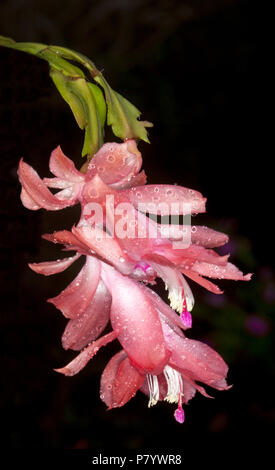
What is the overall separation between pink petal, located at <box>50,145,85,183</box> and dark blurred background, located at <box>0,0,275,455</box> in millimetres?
231

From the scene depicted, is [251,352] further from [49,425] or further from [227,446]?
[49,425]

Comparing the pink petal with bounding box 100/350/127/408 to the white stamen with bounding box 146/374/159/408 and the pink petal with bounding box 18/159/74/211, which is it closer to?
the white stamen with bounding box 146/374/159/408

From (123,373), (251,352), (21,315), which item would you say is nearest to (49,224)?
(251,352)

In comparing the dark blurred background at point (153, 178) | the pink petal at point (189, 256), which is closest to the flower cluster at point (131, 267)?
the pink petal at point (189, 256)

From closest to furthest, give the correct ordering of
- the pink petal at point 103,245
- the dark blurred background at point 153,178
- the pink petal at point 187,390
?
the pink petal at point 103,245, the pink petal at point 187,390, the dark blurred background at point 153,178

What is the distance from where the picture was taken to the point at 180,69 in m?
2.65

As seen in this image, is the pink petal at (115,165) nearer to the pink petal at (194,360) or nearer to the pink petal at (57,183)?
the pink petal at (57,183)

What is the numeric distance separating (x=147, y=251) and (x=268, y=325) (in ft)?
5.28

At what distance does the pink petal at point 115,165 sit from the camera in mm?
557

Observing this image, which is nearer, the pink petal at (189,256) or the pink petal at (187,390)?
the pink petal at (189,256)

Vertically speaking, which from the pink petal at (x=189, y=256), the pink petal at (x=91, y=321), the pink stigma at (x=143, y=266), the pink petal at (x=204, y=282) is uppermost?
the pink petal at (x=189, y=256)

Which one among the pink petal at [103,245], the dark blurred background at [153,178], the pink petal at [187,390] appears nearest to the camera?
the pink petal at [103,245]

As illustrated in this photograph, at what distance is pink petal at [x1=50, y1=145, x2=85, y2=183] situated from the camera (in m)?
0.57

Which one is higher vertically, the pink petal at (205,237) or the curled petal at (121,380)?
the pink petal at (205,237)
